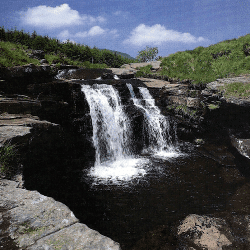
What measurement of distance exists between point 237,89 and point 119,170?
8.97 meters

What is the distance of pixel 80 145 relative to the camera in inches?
350

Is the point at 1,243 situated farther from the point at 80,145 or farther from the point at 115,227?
the point at 80,145

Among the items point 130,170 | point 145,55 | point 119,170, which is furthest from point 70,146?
point 145,55

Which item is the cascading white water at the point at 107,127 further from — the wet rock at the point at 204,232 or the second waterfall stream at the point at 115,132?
the wet rock at the point at 204,232

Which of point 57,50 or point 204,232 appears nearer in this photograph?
point 204,232

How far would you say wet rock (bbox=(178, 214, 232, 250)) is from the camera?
383 cm

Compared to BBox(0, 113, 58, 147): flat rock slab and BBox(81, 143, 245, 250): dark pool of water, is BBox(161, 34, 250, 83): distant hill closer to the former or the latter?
BBox(81, 143, 245, 250): dark pool of water

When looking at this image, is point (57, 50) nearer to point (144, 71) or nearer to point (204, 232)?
point (144, 71)

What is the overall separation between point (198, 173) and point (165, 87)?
7.37 meters

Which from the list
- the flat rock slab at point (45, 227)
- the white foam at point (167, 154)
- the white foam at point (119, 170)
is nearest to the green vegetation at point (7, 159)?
the flat rock slab at point (45, 227)

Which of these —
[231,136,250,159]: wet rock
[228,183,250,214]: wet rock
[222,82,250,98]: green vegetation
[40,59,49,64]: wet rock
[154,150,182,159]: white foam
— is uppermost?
[40,59,49,64]: wet rock

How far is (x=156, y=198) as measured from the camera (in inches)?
223

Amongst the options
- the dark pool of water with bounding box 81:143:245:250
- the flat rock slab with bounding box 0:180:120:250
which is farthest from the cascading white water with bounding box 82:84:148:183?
the flat rock slab with bounding box 0:180:120:250

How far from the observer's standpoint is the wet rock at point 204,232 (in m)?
3.83
